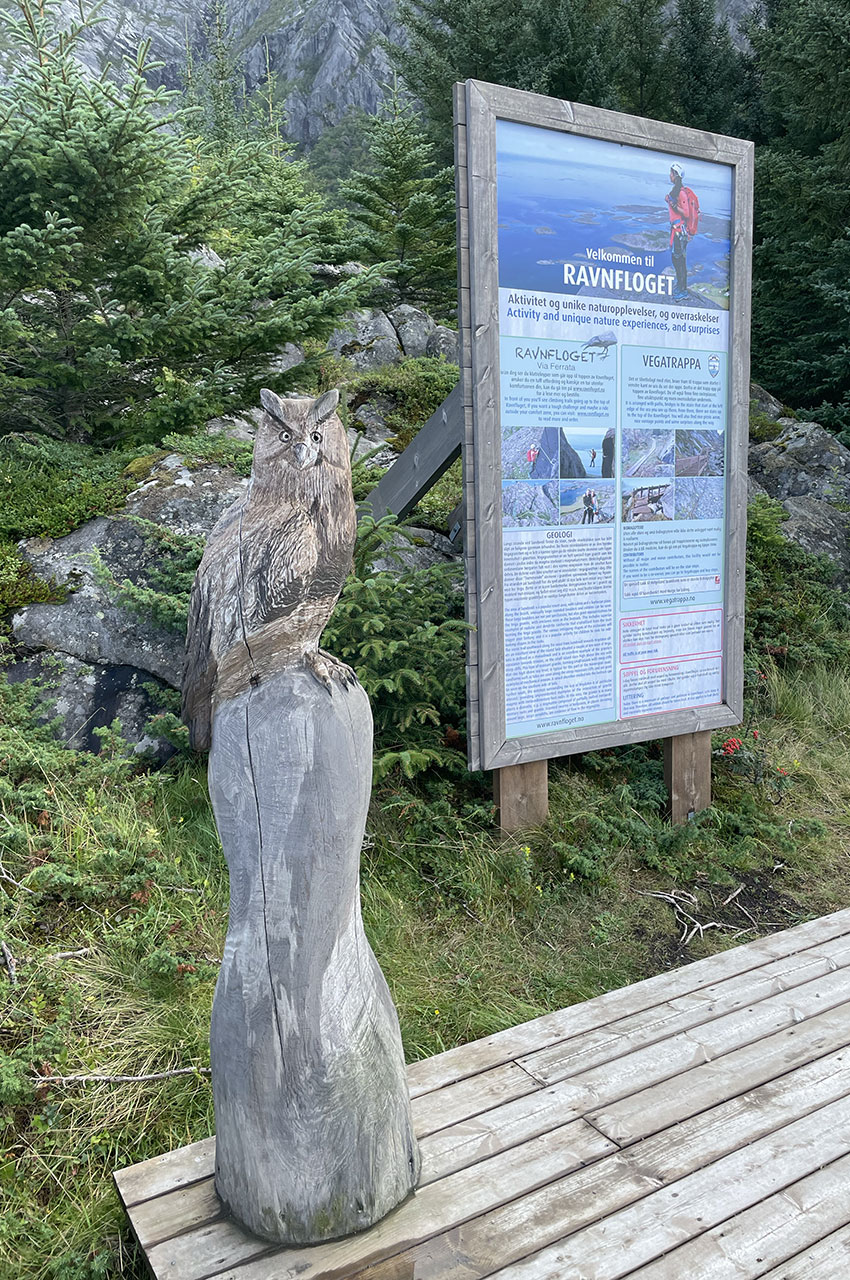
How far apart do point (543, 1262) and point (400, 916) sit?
166 cm

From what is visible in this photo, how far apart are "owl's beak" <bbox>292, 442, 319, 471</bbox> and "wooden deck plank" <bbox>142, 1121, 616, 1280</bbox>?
5.74ft

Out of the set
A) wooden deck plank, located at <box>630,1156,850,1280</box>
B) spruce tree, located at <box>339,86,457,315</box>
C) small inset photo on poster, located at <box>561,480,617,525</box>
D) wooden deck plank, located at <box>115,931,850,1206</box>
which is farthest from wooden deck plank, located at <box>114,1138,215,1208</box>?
spruce tree, located at <box>339,86,457,315</box>

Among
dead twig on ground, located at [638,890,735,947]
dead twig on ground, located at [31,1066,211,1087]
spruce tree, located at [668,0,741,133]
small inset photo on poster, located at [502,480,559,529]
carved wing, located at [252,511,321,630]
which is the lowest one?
dead twig on ground, located at [638,890,735,947]

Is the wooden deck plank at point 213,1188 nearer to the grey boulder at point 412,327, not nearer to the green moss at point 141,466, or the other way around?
the green moss at point 141,466

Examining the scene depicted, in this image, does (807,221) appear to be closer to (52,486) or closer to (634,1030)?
(52,486)

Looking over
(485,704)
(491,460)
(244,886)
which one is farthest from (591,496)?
(244,886)

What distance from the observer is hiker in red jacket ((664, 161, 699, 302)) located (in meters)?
4.14

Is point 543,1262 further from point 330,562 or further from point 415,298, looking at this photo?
point 415,298

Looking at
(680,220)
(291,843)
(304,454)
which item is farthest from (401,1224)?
(680,220)

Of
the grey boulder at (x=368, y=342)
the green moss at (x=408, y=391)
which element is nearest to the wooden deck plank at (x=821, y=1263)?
the green moss at (x=408, y=391)

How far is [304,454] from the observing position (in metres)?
1.77

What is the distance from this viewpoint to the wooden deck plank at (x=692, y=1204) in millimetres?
1893

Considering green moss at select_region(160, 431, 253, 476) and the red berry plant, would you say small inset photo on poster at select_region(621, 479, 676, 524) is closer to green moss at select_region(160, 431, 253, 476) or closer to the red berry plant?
the red berry plant

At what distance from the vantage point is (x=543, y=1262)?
1.90 meters
